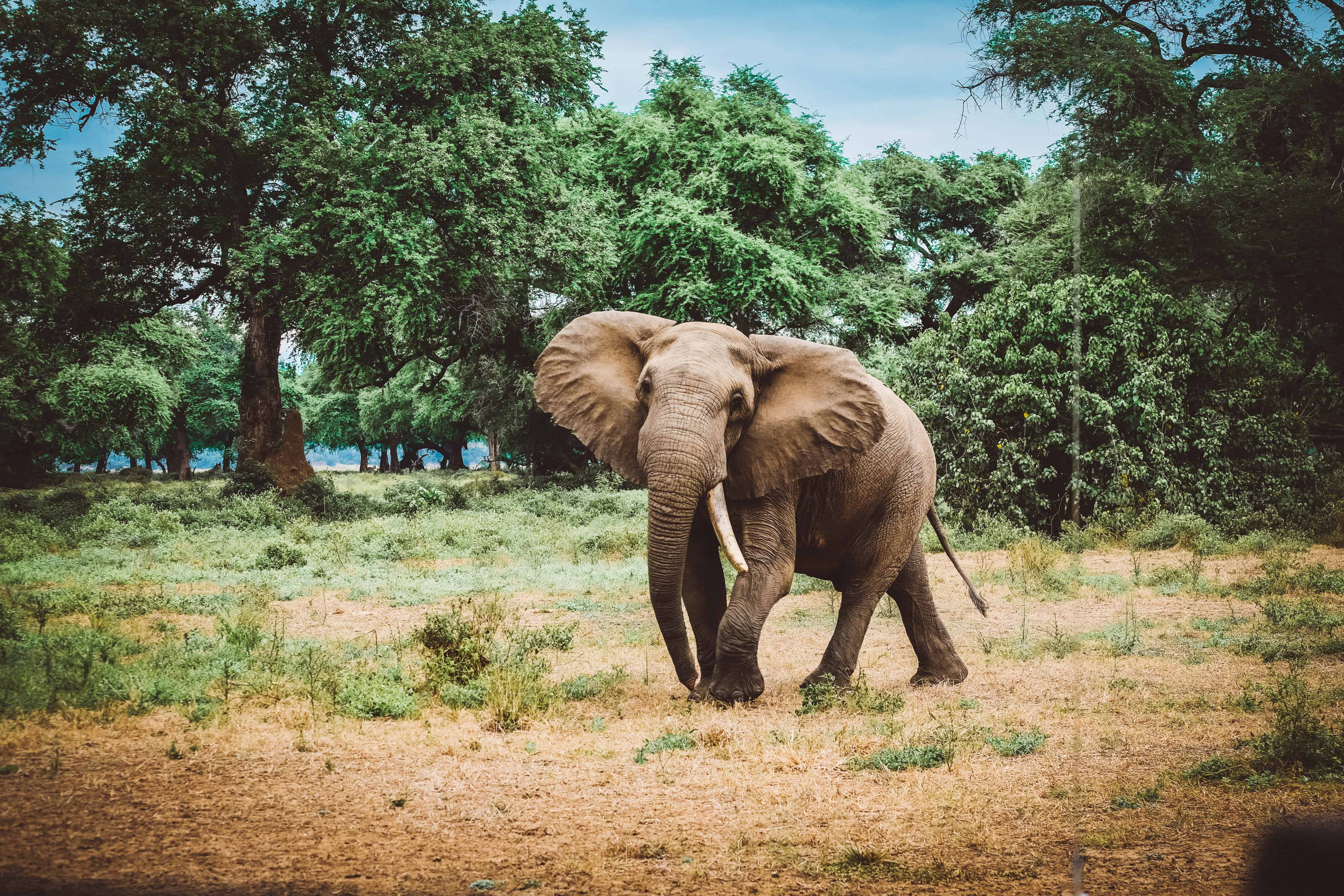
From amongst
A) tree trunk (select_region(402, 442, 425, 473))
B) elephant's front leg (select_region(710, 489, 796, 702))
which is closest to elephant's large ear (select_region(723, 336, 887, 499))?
elephant's front leg (select_region(710, 489, 796, 702))

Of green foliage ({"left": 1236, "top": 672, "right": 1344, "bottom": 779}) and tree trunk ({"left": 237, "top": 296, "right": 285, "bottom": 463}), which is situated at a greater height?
tree trunk ({"left": 237, "top": 296, "right": 285, "bottom": 463})

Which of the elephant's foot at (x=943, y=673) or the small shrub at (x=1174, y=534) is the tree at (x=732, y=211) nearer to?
the small shrub at (x=1174, y=534)

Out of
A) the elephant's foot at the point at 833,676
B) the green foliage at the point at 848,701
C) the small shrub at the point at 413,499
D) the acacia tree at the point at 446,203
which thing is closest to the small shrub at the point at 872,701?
the green foliage at the point at 848,701

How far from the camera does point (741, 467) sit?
25.2 feet

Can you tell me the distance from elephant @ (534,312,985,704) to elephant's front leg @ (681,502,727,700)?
1cm

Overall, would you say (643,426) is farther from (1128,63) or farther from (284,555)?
(284,555)

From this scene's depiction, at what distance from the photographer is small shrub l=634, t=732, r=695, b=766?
622 cm

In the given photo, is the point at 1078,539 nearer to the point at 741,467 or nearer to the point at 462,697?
the point at 741,467

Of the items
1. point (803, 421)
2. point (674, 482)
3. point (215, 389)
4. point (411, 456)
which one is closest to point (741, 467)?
point (803, 421)

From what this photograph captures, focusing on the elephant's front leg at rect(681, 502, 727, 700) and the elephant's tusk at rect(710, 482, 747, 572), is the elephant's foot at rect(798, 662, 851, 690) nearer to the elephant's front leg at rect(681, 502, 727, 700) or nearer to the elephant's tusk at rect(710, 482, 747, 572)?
the elephant's front leg at rect(681, 502, 727, 700)

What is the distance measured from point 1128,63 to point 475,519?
1520 centimetres

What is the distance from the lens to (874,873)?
14.0 ft

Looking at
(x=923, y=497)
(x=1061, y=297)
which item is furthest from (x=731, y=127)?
(x=923, y=497)

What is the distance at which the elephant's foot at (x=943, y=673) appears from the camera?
9008 mm
